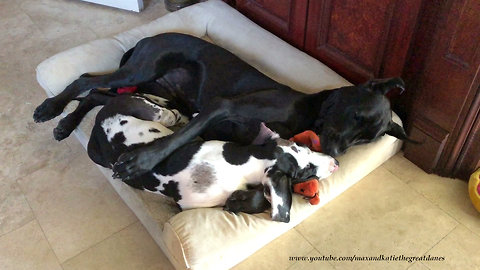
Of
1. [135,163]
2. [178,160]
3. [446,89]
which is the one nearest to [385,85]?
[446,89]

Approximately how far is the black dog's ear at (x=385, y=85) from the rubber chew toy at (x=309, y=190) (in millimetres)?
420

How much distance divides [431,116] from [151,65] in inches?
49.4

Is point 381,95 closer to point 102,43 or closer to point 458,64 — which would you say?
point 458,64

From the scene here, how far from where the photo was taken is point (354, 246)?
68.4 inches

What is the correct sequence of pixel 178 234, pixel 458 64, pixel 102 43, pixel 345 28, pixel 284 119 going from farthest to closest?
pixel 102 43, pixel 345 28, pixel 284 119, pixel 458 64, pixel 178 234

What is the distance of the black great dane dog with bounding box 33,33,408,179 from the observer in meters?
1.64

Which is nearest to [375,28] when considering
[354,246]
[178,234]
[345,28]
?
[345,28]

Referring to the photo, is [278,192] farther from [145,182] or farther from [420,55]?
[420,55]

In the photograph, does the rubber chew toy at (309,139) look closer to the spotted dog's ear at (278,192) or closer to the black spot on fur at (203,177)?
the spotted dog's ear at (278,192)

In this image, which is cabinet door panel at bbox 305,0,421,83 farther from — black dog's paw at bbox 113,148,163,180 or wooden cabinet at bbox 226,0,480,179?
black dog's paw at bbox 113,148,163,180

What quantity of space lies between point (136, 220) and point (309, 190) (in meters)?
0.74

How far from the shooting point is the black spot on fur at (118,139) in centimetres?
165

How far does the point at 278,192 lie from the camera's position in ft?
4.85

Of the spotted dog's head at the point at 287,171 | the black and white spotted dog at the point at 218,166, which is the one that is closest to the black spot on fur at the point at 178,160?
the black and white spotted dog at the point at 218,166
